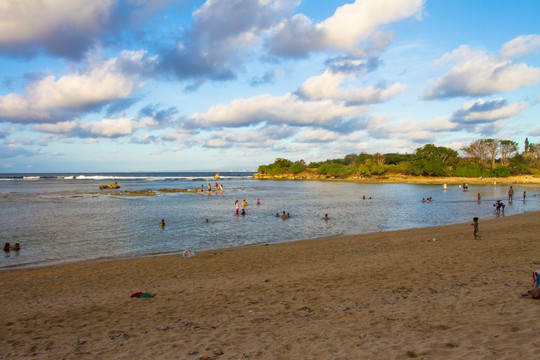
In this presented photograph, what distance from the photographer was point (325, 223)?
29.5 metres

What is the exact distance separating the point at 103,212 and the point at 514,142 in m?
129

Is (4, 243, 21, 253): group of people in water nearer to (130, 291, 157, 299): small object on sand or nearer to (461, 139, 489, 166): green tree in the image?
(130, 291, 157, 299): small object on sand

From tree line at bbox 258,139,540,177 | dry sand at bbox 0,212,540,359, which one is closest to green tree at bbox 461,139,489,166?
tree line at bbox 258,139,540,177

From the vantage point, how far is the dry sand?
6480 millimetres

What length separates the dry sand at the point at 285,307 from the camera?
21.3ft

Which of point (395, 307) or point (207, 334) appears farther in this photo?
point (395, 307)

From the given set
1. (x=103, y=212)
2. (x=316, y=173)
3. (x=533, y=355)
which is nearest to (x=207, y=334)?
(x=533, y=355)

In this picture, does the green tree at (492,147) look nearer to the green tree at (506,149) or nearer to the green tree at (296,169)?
the green tree at (506,149)

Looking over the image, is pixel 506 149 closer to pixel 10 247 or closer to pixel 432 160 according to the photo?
pixel 432 160

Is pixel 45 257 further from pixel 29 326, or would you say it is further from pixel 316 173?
pixel 316 173

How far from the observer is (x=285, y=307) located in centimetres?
914

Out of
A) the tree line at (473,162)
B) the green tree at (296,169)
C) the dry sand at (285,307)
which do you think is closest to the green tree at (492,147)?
the tree line at (473,162)

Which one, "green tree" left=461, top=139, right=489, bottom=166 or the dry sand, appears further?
"green tree" left=461, top=139, right=489, bottom=166

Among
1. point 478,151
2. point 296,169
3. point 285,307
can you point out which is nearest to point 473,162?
point 478,151
